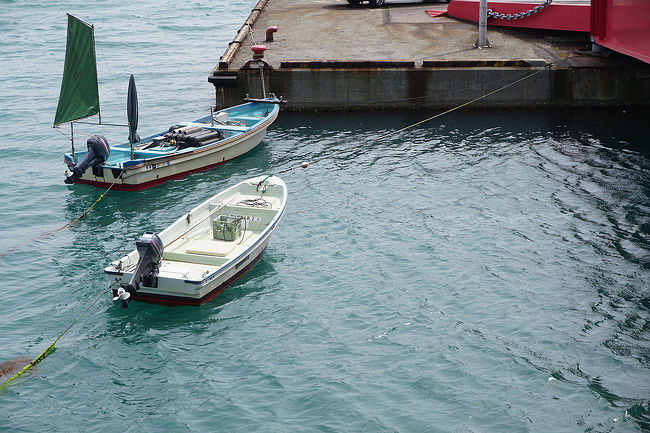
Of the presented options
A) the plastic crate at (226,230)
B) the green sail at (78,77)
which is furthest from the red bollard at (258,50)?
the plastic crate at (226,230)

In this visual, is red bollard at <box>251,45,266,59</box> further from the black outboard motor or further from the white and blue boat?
the black outboard motor

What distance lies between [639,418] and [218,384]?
9887 millimetres

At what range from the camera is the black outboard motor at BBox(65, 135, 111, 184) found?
93.8 feet

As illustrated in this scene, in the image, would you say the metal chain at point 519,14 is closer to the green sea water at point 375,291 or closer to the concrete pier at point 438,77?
the concrete pier at point 438,77

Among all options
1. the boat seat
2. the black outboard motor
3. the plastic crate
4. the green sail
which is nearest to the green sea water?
the boat seat

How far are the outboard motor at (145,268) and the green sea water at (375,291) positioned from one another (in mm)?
1170

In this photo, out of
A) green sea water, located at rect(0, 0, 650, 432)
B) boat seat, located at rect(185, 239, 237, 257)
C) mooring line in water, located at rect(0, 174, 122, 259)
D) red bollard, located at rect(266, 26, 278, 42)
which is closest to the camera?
green sea water, located at rect(0, 0, 650, 432)

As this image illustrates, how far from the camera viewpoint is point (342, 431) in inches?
656

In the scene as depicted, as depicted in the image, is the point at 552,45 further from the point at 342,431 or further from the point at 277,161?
the point at 342,431

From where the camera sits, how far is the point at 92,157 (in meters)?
29.1

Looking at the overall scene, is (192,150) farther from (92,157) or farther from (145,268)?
(145,268)

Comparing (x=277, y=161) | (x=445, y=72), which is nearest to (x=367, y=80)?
(x=445, y=72)

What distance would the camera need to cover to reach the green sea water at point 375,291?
1753cm

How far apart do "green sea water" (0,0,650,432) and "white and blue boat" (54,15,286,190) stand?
737mm
